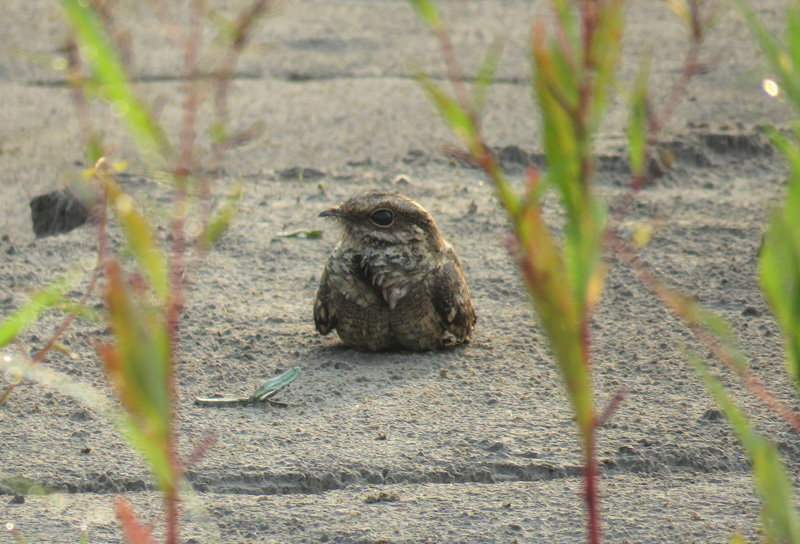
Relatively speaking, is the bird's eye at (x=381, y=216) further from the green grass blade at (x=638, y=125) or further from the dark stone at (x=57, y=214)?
the green grass blade at (x=638, y=125)

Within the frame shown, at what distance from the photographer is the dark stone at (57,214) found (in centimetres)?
548

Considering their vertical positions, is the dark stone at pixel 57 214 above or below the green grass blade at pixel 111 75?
above

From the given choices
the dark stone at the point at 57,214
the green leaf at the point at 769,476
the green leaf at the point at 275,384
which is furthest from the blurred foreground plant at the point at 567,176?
the dark stone at the point at 57,214

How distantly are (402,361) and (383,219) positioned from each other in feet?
1.77

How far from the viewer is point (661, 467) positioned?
132 inches

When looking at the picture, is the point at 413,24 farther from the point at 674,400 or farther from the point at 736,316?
the point at 674,400

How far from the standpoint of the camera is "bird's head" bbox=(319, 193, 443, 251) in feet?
13.6

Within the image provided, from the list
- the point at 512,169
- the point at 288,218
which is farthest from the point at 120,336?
the point at 512,169

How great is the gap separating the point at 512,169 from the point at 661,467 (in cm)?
325

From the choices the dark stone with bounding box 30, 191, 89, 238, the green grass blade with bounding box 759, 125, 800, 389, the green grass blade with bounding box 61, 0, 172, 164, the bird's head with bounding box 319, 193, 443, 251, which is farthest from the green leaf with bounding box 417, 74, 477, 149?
the dark stone with bounding box 30, 191, 89, 238

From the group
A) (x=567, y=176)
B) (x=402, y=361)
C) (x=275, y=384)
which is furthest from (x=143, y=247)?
(x=402, y=361)

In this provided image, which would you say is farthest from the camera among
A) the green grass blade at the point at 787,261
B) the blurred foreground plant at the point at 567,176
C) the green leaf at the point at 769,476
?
the green grass blade at the point at 787,261

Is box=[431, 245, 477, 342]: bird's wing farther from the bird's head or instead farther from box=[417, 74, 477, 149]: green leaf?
box=[417, 74, 477, 149]: green leaf

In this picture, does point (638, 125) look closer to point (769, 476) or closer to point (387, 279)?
point (769, 476)
